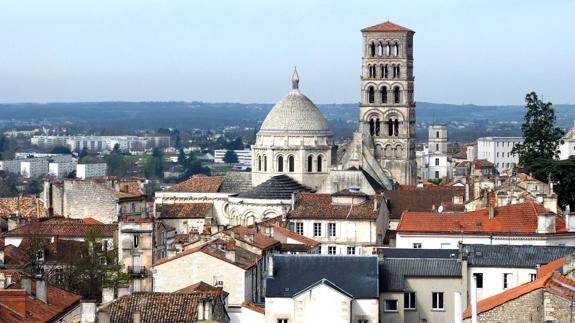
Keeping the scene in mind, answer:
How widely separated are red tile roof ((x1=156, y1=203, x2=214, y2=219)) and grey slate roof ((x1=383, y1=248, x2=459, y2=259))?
124 ft

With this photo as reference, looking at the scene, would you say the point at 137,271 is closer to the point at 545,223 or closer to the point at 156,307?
the point at 545,223

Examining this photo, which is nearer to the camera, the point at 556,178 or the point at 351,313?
the point at 351,313

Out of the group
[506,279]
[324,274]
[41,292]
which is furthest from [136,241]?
[41,292]

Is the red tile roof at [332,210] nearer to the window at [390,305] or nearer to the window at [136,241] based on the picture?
the window at [136,241]

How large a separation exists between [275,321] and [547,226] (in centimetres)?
1888

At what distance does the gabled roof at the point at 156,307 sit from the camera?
4556 cm

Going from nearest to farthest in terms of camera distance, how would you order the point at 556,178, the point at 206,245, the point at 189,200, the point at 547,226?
the point at 206,245, the point at 547,226, the point at 556,178, the point at 189,200

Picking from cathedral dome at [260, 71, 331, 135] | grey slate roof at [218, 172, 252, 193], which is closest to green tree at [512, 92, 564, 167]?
Answer: cathedral dome at [260, 71, 331, 135]

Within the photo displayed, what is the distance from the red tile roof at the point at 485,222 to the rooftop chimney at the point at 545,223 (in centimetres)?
29

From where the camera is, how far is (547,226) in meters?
69.6

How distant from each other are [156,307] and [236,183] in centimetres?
6268

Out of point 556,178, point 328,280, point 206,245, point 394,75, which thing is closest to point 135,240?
point 206,245

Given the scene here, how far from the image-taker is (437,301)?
5719 cm

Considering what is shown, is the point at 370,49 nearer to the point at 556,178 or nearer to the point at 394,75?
the point at 394,75
